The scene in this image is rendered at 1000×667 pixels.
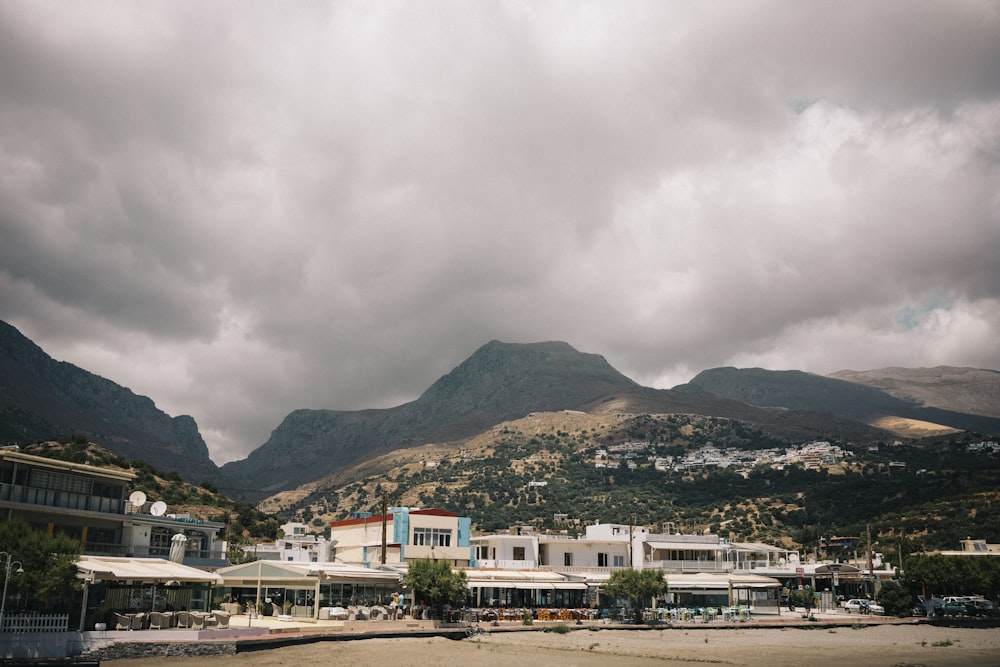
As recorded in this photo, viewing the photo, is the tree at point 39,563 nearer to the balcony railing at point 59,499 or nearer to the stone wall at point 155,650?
the stone wall at point 155,650

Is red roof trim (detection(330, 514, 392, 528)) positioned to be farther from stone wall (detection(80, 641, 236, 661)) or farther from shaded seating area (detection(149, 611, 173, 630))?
stone wall (detection(80, 641, 236, 661))

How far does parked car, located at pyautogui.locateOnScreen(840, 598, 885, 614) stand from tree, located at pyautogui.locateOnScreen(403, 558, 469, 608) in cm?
3522

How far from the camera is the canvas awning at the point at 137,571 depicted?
3150cm

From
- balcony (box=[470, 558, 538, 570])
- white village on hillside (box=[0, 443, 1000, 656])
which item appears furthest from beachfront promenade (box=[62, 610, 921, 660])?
balcony (box=[470, 558, 538, 570])

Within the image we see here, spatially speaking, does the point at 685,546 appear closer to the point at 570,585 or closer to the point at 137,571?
the point at 570,585

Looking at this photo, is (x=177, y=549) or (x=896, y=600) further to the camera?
(x=896, y=600)

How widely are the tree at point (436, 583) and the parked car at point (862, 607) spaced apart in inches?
1387

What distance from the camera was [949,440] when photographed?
17550cm

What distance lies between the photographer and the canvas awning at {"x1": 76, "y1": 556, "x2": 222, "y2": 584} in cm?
3150

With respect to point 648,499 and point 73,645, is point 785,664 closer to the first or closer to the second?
point 73,645

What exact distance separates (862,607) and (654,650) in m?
34.1

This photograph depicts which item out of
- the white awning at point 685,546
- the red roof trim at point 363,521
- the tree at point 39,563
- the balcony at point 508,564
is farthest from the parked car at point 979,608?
the tree at point 39,563

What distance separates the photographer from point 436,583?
46156 mm

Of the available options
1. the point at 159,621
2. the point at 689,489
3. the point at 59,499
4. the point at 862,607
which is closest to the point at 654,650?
the point at 159,621
